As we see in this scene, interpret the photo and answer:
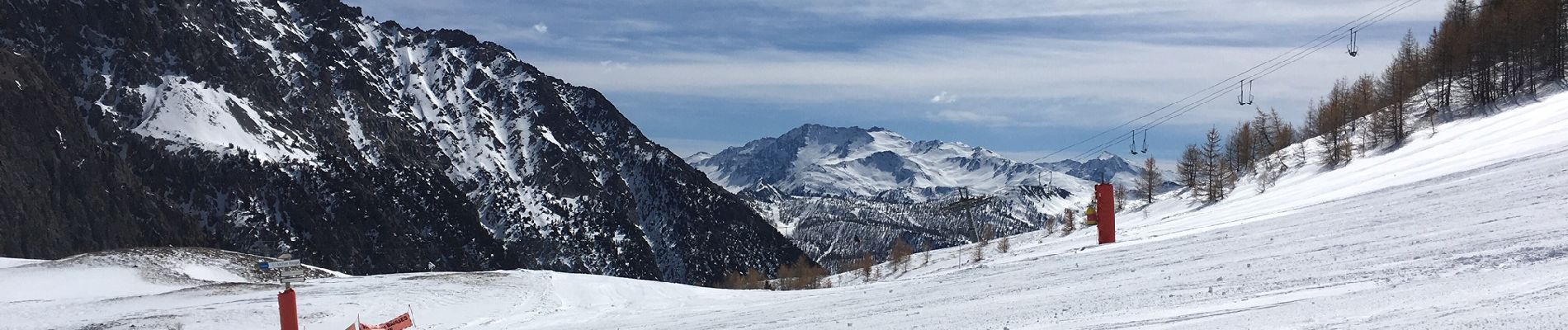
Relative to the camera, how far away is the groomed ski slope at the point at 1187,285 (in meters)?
11.6

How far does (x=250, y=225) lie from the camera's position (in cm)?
14338

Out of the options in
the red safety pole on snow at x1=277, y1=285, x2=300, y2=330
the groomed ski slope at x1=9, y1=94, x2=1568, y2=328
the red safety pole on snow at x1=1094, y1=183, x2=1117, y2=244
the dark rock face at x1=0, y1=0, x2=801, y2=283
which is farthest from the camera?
the dark rock face at x1=0, y1=0, x2=801, y2=283

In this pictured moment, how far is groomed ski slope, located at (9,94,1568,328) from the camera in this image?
457 inches

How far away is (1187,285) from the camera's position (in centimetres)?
1556

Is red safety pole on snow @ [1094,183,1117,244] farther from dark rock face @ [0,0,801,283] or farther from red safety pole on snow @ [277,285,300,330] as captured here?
dark rock face @ [0,0,801,283]

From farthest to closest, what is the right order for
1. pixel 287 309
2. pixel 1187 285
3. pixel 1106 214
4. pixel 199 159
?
pixel 199 159
pixel 1106 214
pixel 287 309
pixel 1187 285

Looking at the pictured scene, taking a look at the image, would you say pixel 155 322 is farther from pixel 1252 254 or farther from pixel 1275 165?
pixel 1275 165

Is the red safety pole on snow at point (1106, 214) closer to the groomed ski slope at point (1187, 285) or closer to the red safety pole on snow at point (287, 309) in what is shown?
the groomed ski slope at point (1187, 285)

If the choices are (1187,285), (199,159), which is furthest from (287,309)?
(199,159)

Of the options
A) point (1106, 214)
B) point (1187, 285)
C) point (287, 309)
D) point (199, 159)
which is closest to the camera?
point (1187, 285)

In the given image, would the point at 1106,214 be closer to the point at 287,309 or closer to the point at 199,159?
the point at 287,309

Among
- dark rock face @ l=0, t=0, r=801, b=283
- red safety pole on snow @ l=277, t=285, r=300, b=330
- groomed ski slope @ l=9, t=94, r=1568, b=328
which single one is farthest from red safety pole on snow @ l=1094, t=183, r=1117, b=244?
dark rock face @ l=0, t=0, r=801, b=283

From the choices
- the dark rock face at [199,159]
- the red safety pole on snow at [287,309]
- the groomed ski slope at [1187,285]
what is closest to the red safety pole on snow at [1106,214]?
the groomed ski slope at [1187,285]

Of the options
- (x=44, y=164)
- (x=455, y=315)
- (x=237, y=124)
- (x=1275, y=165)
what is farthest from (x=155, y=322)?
(x=237, y=124)
